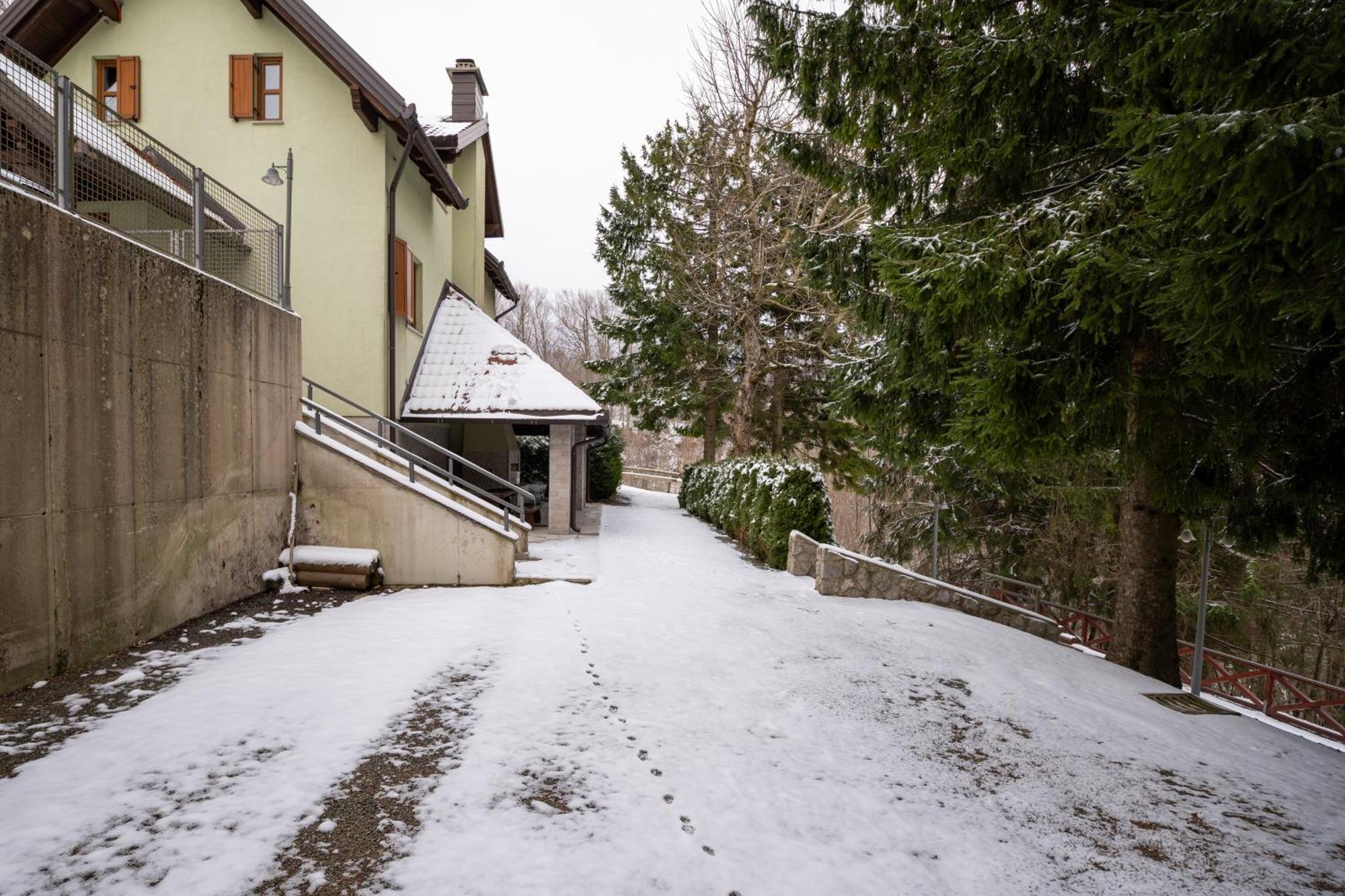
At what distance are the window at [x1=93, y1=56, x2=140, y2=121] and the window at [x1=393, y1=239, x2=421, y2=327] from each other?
4939 millimetres

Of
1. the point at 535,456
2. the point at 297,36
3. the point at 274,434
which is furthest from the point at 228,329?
the point at 535,456

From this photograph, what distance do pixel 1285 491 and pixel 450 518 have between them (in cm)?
874

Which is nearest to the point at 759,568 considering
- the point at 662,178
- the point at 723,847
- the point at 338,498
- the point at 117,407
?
the point at 338,498

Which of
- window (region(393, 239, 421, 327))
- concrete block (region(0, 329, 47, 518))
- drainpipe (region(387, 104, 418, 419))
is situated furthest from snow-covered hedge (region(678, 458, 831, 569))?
concrete block (region(0, 329, 47, 518))

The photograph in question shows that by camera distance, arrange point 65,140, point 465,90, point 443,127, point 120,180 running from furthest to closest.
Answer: point 465,90, point 443,127, point 120,180, point 65,140

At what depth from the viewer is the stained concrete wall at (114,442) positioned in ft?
14.5

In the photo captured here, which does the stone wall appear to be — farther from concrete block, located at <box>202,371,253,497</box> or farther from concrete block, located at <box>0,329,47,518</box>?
concrete block, located at <box>0,329,47,518</box>

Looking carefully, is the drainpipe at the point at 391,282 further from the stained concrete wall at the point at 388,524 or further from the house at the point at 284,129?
the stained concrete wall at the point at 388,524

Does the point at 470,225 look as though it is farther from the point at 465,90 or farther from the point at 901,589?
the point at 901,589

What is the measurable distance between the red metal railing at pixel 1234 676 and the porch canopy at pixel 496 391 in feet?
30.6

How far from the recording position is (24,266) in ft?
14.5

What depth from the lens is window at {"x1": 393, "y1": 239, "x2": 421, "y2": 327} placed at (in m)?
11.5

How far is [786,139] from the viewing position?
27.9ft

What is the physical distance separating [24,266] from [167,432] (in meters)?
1.81
